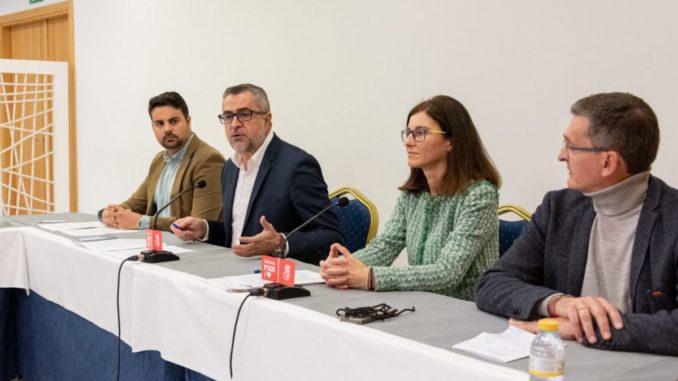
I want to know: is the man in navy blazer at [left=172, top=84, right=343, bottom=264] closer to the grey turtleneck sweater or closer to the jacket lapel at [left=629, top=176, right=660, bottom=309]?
the grey turtleneck sweater

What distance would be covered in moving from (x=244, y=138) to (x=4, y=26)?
5409mm

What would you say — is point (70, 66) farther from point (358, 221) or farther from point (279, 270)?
point (279, 270)

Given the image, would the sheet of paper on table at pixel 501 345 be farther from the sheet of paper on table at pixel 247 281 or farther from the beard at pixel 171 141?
the beard at pixel 171 141

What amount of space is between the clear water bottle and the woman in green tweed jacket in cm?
77

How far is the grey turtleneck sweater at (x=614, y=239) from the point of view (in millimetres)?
1552

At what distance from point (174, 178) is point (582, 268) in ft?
7.13

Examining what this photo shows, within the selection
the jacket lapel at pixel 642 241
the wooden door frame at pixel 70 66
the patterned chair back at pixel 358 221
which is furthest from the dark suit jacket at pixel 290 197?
the wooden door frame at pixel 70 66

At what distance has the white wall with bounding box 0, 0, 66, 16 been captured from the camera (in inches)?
260

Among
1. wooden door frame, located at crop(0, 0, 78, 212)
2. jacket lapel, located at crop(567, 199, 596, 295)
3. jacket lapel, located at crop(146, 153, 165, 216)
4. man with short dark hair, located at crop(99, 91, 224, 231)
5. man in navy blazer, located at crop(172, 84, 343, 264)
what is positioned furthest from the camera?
wooden door frame, located at crop(0, 0, 78, 212)

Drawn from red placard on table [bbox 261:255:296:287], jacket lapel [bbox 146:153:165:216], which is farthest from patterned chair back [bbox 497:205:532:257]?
jacket lapel [bbox 146:153:165:216]

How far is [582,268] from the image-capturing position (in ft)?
5.35

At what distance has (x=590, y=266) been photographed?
5.31 feet

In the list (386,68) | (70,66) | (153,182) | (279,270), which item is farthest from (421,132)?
(70,66)

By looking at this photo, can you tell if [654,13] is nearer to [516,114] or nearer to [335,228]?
[516,114]
